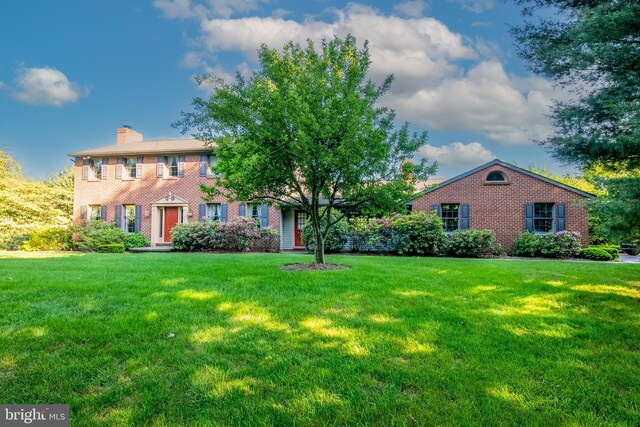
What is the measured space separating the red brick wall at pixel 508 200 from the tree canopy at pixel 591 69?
10303 mm

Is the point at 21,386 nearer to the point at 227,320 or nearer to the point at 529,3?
the point at 227,320

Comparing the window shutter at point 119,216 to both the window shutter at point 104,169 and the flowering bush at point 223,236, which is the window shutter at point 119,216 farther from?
the flowering bush at point 223,236

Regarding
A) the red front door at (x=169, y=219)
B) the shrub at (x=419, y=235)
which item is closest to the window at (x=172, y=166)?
the red front door at (x=169, y=219)

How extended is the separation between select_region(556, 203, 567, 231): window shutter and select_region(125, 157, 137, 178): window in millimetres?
23142

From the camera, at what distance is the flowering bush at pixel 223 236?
1697 centimetres

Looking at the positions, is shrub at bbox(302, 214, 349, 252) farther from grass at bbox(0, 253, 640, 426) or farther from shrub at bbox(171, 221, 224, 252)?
grass at bbox(0, 253, 640, 426)

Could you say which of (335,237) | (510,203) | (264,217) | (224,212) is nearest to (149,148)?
(224,212)

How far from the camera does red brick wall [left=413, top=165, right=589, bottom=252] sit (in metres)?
16.0

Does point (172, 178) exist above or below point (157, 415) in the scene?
above

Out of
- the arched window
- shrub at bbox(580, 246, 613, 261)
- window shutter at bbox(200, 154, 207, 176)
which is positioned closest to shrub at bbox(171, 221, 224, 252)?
window shutter at bbox(200, 154, 207, 176)

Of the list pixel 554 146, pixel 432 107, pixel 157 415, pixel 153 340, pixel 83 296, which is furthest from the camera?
pixel 432 107

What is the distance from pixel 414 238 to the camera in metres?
15.1

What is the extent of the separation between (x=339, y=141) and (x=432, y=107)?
11891 mm

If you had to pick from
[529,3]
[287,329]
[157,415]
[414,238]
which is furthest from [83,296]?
[414,238]
